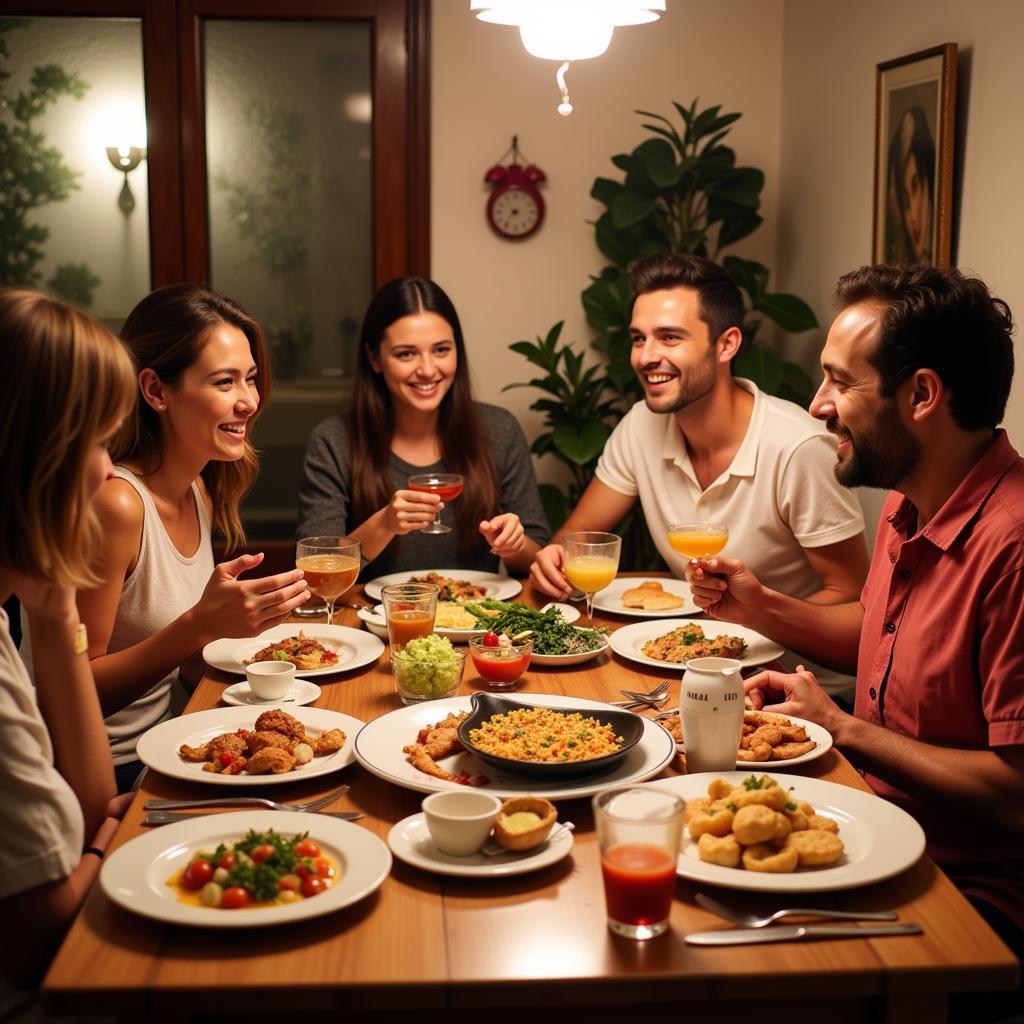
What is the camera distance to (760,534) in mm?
2893

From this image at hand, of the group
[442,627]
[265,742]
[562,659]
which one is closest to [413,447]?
[442,627]

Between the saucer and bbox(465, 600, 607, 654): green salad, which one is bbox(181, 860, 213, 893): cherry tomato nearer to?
the saucer

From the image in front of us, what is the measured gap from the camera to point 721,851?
1373mm

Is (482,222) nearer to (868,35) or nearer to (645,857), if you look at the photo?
(868,35)

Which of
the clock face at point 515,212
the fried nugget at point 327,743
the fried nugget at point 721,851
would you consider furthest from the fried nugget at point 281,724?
the clock face at point 515,212

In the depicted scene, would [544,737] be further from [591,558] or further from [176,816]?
[591,558]

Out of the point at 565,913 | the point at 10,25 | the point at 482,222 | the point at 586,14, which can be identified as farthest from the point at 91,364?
the point at 10,25

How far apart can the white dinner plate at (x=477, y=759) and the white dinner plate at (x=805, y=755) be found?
0.06 metres

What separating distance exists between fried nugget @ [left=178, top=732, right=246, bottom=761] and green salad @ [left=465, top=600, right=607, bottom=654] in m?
0.69

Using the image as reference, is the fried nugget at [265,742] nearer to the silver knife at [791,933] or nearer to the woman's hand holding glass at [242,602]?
the woman's hand holding glass at [242,602]

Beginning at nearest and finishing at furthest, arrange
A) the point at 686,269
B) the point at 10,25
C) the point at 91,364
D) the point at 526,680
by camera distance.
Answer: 1. the point at 91,364
2. the point at 526,680
3. the point at 686,269
4. the point at 10,25

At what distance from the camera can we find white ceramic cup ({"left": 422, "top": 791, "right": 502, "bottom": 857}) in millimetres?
1381

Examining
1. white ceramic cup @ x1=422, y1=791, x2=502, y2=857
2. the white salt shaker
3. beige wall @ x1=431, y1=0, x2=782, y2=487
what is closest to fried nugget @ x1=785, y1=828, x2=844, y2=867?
the white salt shaker

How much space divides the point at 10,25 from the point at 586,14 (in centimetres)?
304
